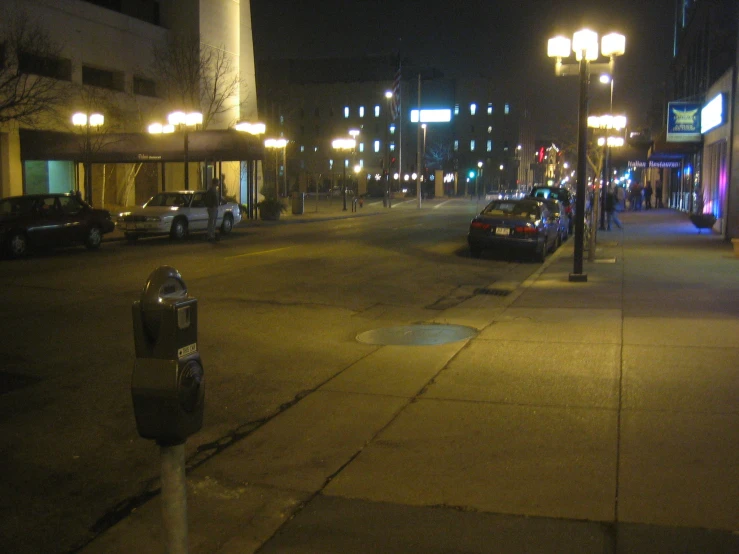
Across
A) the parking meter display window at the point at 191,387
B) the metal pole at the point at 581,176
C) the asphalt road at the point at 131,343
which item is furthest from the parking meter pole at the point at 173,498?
the metal pole at the point at 581,176

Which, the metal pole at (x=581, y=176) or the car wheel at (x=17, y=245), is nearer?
the metal pole at (x=581, y=176)

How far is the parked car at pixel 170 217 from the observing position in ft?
81.6

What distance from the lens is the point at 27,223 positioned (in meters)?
19.6

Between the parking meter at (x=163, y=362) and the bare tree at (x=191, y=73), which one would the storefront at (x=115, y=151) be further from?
the parking meter at (x=163, y=362)

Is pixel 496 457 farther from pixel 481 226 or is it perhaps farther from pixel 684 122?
pixel 684 122

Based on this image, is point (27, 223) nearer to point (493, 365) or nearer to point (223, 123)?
point (493, 365)

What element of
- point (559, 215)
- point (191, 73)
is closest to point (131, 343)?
point (559, 215)

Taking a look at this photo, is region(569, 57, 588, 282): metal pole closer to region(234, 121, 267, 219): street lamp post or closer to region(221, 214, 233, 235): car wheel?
region(221, 214, 233, 235): car wheel

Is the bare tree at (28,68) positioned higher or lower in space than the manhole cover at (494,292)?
higher

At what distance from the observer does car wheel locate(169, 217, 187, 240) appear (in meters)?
25.3

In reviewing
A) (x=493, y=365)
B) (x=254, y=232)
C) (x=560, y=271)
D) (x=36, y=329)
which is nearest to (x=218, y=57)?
(x=254, y=232)

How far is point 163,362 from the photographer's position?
3186 mm

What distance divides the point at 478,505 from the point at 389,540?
73 centimetres

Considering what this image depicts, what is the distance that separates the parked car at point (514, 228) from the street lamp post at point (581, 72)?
13.8 feet
